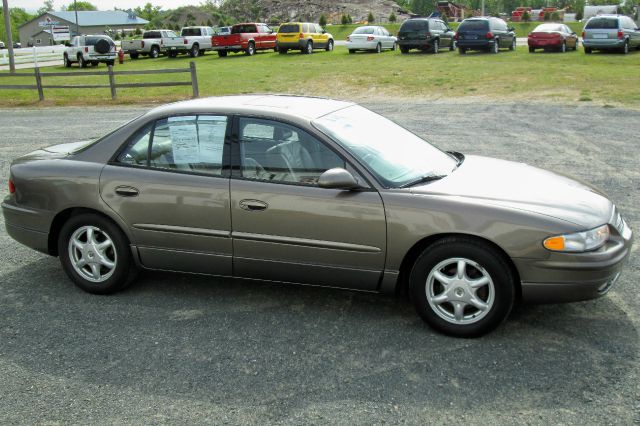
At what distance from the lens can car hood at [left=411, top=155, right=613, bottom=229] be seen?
4523 millimetres

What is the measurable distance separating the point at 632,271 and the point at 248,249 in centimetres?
311

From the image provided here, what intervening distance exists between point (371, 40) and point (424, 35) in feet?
13.3

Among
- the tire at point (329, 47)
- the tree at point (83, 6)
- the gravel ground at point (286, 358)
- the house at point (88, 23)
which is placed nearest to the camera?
the gravel ground at point (286, 358)

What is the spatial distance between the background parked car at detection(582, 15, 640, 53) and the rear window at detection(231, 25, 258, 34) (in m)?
19.7

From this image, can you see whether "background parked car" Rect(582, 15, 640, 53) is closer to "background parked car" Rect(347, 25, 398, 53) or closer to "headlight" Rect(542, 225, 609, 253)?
"background parked car" Rect(347, 25, 398, 53)

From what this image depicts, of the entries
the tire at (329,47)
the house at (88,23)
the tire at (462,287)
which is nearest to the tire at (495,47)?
the tire at (329,47)

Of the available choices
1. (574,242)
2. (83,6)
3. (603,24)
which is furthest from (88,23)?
Answer: (574,242)

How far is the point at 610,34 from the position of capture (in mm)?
30125

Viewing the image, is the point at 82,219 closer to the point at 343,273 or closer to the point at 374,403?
the point at 343,273

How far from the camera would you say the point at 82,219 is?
5375mm

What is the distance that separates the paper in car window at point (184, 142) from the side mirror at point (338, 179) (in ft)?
3.57

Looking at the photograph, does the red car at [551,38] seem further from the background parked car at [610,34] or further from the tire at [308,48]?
the tire at [308,48]

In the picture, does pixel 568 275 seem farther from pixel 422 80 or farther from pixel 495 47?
pixel 495 47

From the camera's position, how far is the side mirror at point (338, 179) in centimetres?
462
